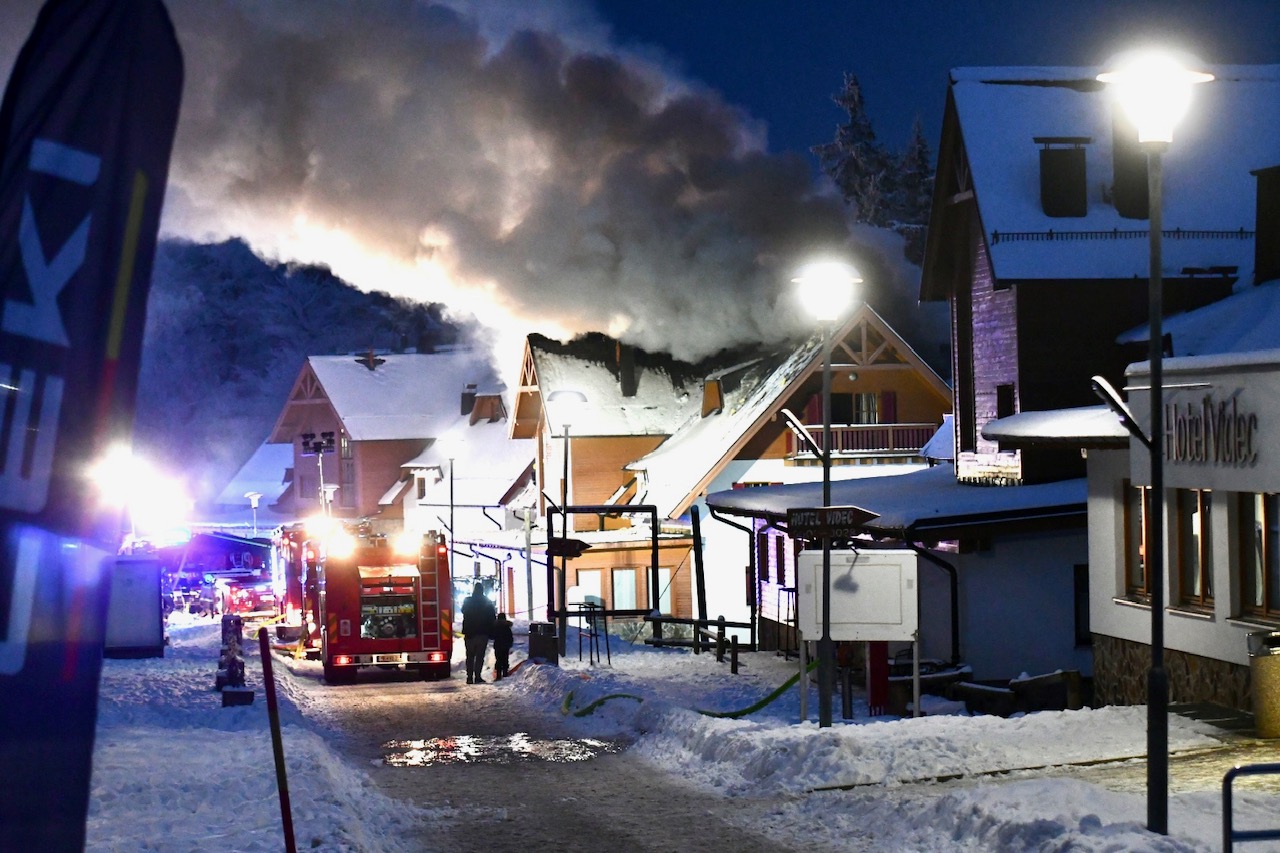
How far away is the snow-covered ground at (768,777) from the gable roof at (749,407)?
1901cm

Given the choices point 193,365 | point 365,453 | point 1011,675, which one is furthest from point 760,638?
point 193,365

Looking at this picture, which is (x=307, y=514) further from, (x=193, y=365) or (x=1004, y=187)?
(x=1004, y=187)

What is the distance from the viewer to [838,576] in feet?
57.6

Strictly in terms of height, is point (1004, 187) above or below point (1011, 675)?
above

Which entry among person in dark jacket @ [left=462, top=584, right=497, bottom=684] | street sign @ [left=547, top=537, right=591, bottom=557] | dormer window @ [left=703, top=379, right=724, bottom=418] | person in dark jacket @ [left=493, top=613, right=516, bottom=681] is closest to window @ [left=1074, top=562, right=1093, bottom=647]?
street sign @ [left=547, top=537, right=591, bottom=557]

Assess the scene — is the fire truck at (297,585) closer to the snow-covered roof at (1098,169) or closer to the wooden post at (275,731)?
the snow-covered roof at (1098,169)

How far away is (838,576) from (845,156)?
6909 cm

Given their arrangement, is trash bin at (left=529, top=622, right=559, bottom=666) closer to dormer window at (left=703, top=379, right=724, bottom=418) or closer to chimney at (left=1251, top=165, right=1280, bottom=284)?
chimney at (left=1251, top=165, right=1280, bottom=284)

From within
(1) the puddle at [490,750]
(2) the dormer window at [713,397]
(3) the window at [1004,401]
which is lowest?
(1) the puddle at [490,750]

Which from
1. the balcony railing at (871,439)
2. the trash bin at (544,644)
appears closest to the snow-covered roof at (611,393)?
the balcony railing at (871,439)

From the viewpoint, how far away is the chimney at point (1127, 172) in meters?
26.9

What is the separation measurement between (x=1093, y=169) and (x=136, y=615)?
1852 centimetres

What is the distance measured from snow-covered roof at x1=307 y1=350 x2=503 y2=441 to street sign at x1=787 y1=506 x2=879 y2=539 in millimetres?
46990

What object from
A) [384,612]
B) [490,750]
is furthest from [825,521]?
[384,612]
